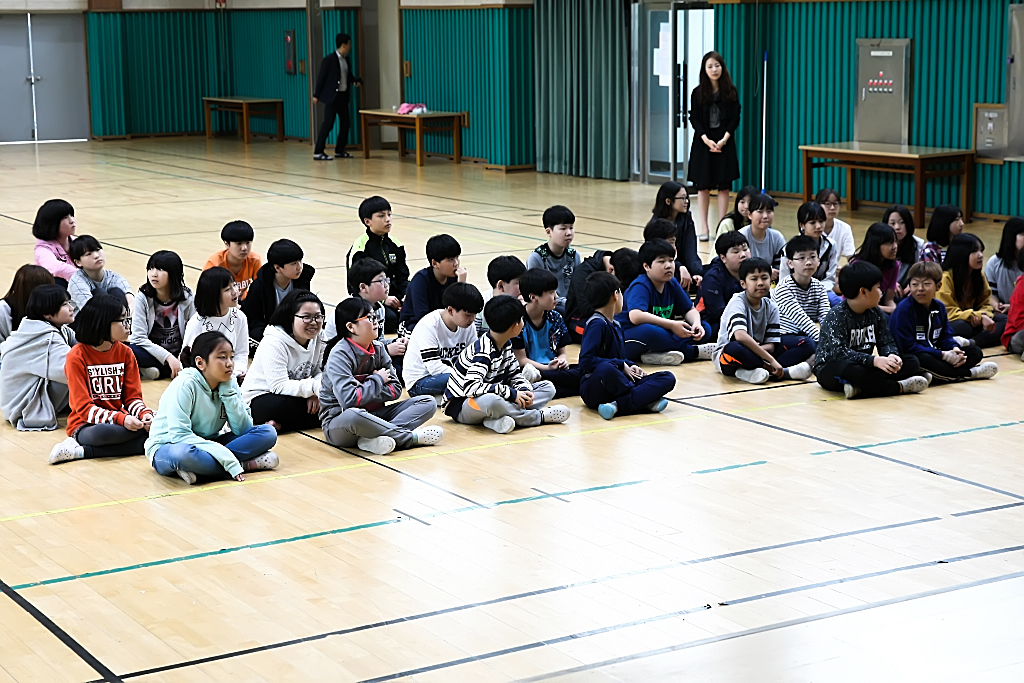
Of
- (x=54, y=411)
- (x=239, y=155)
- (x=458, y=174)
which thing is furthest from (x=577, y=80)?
(x=54, y=411)

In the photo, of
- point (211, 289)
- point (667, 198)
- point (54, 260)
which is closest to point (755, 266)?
point (667, 198)

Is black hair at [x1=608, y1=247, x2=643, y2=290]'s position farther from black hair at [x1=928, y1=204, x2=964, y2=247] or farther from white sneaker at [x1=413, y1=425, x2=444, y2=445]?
white sneaker at [x1=413, y1=425, x2=444, y2=445]

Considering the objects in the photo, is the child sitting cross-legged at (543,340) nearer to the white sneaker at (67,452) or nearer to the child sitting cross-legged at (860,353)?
the child sitting cross-legged at (860,353)

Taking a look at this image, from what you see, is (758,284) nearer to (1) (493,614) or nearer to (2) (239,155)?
(1) (493,614)

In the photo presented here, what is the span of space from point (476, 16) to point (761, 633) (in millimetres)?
15755

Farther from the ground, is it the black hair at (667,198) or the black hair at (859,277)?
the black hair at (667,198)

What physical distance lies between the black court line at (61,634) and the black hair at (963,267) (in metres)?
5.79

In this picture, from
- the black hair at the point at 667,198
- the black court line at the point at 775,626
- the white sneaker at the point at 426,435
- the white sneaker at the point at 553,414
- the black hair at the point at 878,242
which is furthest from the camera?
the black hair at the point at 667,198

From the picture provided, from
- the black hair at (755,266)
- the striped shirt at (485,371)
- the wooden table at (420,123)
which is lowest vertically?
the striped shirt at (485,371)

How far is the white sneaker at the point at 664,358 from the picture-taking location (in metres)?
7.74

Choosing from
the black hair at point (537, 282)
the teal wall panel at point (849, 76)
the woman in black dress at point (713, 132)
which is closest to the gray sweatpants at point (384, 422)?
the black hair at point (537, 282)

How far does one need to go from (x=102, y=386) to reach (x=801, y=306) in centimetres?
406

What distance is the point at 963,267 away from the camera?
8102mm

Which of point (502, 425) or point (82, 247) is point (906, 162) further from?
point (82, 247)
